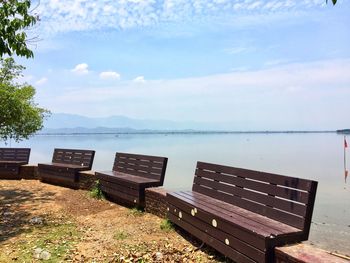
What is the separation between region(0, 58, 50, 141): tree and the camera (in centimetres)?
990

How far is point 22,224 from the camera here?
6.91m

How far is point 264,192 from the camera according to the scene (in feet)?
16.0

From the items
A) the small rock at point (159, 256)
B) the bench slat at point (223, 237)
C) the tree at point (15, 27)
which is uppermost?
the tree at point (15, 27)

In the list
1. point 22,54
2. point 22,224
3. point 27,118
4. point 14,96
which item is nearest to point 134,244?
point 22,224

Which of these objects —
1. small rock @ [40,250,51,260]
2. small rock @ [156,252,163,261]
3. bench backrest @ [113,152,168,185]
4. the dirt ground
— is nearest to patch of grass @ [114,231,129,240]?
the dirt ground

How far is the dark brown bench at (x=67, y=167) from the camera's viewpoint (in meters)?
10.5

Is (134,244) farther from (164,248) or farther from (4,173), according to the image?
(4,173)

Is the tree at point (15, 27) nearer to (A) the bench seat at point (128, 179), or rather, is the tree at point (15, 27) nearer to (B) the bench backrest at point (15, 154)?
(A) the bench seat at point (128, 179)

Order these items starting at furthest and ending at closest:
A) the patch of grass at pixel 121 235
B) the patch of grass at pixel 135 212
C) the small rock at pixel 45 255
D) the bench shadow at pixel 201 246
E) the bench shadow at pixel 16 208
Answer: the patch of grass at pixel 135 212, the bench shadow at pixel 16 208, the patch of grass at pixel 121 235, the small rock at pixel 45 255, the bench shadow at pixel 201 246

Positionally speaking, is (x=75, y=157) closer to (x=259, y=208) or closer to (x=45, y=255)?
(x=45, y=255)

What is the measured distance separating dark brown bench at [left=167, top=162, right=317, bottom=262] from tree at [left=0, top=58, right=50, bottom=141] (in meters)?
5.86

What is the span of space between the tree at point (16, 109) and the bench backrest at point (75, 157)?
1313 mm

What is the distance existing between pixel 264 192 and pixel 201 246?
1314mm

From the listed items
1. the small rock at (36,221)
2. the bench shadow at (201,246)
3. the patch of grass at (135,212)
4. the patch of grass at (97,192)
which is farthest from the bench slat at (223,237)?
the patch of grass at (97,192)
